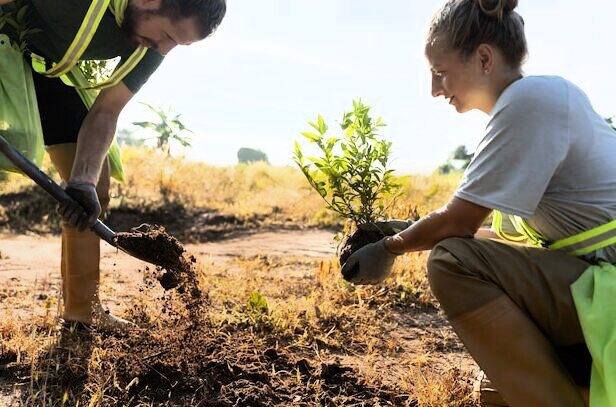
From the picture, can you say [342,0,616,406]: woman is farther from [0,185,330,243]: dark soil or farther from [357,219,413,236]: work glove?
[0,185,330,243]: dark soil

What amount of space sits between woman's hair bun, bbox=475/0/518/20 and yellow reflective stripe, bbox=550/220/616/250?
29.1 inches

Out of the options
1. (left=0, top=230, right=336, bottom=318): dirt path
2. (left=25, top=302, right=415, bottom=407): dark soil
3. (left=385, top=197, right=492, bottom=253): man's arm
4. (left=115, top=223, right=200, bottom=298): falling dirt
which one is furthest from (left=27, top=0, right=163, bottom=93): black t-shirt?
(left=385, top=197, right=492, bottom=253): man's arm

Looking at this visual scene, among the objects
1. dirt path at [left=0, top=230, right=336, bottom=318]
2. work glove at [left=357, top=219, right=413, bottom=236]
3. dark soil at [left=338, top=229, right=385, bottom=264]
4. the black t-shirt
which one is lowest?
dirt path at [left=0, top=230, right=336, bottom=318]

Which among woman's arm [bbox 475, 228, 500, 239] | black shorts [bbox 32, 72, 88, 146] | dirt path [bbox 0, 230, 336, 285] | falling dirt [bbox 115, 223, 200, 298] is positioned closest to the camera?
woman's arm [bbox 475, 228, 500, 239]

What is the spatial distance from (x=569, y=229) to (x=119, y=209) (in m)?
6.48

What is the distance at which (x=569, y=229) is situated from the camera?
6.42 feet

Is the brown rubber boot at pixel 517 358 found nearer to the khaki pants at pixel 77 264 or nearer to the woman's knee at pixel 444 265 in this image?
the woman's knee at pixel 444 265

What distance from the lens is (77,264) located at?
3084 millimetres

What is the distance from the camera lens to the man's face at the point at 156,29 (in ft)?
8.52

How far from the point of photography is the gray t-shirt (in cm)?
179

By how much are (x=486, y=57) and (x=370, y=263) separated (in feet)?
2.72

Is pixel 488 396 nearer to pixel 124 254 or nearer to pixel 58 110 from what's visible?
pixel 58 110

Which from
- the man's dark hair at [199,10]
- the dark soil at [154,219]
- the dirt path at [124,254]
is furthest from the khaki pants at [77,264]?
the dark soil at [154,219]

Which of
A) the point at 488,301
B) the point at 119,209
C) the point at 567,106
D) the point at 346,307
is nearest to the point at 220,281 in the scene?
the point at 346,307
